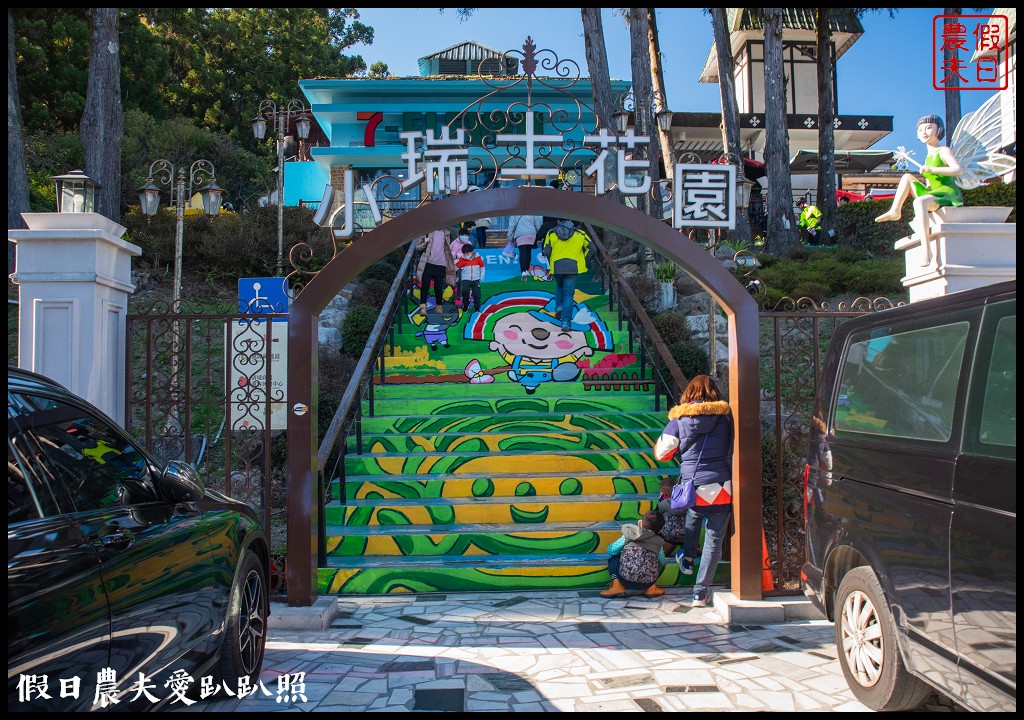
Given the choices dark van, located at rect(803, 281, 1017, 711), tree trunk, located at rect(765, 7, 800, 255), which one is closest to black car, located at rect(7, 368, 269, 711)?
dark van, located at rect(803, 281, 1017, 711)

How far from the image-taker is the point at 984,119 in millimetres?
6383

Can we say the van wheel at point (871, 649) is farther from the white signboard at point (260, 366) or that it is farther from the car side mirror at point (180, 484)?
the white signboard at point (260, 366)

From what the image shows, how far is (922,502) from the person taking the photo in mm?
3367

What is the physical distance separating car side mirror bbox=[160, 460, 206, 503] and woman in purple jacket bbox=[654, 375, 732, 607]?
3.50m

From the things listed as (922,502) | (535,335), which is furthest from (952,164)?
(535,335)

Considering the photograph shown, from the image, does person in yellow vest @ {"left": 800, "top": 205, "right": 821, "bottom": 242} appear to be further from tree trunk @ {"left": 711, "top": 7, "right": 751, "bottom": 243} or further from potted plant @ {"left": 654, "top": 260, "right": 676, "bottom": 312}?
potted plant @ {"left": 654, "top": 260, "right": 676, "bottom": 312}

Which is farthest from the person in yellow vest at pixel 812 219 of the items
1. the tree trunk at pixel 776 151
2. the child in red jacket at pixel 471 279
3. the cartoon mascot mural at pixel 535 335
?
the child in red jacket at pixel 471 279

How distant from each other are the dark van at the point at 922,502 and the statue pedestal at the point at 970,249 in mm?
1853

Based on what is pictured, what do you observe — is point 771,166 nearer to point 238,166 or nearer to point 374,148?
point 374,148

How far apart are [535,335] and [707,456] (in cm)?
552

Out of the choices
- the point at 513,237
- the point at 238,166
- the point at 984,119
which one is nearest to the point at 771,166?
the point at 513,237

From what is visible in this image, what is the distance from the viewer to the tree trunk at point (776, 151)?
1596 cm

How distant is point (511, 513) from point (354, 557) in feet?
4.87

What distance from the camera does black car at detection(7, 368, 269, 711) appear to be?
7.99ft
